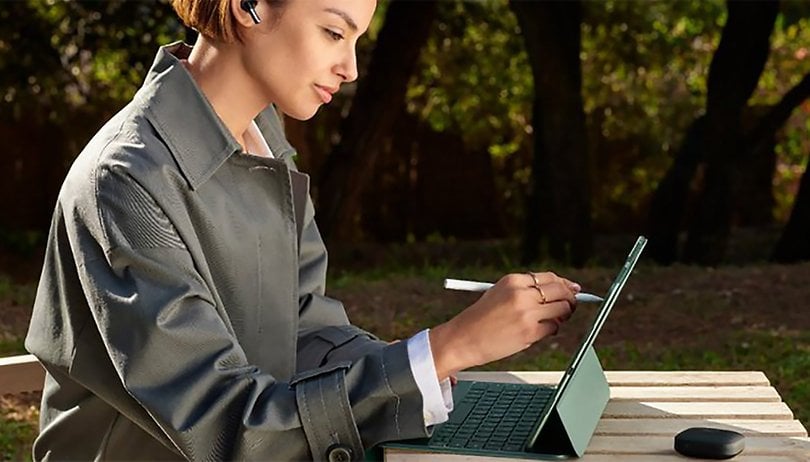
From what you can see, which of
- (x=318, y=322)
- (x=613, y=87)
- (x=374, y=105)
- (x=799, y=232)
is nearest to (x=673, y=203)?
(x=799, y=232)

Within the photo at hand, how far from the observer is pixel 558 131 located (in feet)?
28.6

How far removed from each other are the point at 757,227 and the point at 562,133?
11.2 feet

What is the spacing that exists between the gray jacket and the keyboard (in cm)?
13

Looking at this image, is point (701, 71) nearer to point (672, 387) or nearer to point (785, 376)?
point (785, 376)

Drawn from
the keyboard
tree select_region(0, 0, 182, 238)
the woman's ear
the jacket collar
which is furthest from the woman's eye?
tree select_region(0, 0, 182, 238)

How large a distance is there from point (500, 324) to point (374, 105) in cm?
765

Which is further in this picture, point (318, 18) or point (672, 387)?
point (672, 387)

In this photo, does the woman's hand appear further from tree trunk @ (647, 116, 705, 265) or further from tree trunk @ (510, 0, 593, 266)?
tree trunk @ (647, 116, 705, 265)

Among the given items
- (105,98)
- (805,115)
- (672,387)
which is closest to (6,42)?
(105,98)

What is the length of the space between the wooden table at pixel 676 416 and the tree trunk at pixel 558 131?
19.3ft

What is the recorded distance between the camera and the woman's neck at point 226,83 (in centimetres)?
240

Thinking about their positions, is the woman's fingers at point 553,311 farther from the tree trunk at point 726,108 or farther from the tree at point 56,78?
the tree at point 56,78

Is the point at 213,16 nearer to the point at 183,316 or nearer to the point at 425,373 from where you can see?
the point at 183,316

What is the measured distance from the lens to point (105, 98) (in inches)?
447
